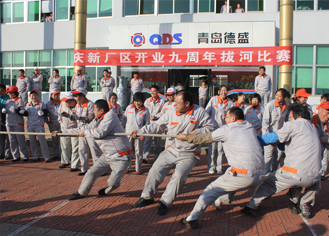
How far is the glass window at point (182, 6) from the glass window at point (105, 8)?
4166 millimetres

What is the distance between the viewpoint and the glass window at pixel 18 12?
19.8 metres

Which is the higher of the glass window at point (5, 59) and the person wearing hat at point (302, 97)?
the glass window at point (5, 59)

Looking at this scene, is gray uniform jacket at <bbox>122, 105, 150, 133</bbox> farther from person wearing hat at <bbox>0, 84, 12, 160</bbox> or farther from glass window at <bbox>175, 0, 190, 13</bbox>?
glass window at <bbox>175, 0, 190, 13</bbox>

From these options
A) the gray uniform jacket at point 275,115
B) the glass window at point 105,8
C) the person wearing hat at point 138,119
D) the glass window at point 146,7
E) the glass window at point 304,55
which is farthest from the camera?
the glass window at point 105,8

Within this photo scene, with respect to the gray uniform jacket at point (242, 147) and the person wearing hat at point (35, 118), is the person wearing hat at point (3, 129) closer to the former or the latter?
the person wearing hat at point (35, 118)

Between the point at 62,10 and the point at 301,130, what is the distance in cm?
1844

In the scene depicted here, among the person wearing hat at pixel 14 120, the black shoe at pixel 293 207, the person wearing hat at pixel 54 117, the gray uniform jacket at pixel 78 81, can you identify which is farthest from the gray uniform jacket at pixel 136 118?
the gray uniform jacket at pixel 78 81

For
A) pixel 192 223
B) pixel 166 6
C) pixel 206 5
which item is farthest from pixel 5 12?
pixel 192 223

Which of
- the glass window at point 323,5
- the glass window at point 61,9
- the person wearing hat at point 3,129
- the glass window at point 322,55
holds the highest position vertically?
the glass window at point 61,9

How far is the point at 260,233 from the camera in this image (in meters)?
3.95

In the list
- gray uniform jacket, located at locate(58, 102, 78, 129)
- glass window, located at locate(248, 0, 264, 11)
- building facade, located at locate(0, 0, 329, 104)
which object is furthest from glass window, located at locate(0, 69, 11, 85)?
glass window, located at locate(248, 0, 264, 11)

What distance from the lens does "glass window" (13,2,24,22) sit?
1975 cm

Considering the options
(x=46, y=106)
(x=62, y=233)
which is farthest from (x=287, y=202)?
(x=46, y=106)

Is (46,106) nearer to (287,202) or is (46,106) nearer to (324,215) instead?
(287,202)
